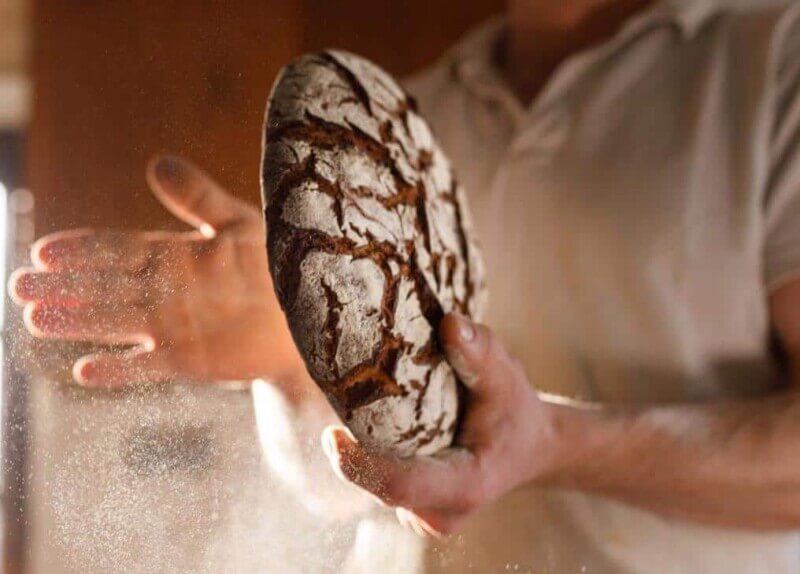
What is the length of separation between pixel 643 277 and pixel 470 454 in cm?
31

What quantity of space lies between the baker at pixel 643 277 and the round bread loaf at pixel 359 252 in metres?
0.13

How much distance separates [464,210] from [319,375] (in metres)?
0.22

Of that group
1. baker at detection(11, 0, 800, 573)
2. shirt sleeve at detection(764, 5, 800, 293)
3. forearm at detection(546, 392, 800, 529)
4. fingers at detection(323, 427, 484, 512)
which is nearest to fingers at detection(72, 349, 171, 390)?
fingers at detection(323, 427, 484, 512)

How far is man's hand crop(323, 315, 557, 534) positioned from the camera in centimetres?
44

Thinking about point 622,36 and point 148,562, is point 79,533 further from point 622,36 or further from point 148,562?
point 622,36

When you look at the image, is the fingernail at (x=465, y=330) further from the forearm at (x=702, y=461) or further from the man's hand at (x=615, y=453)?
the forearm at (x=702, y=461)

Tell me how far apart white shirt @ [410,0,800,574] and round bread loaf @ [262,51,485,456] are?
0.24 metres

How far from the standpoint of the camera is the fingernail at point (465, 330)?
456 mm

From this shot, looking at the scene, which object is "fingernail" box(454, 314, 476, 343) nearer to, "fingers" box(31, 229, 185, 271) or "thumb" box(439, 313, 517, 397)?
"thumb" box(439, 313, 517, 397)

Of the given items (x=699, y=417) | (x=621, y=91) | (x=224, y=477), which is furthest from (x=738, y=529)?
(x=224, y=477)

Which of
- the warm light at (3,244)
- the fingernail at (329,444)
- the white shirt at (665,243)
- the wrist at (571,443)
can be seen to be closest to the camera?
the warm light at (3,244)

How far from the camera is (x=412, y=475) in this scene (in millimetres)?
463

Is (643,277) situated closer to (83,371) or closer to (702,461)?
(702,461)

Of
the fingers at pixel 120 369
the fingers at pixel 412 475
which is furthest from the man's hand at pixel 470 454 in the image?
the fingers at pixel 120 369
